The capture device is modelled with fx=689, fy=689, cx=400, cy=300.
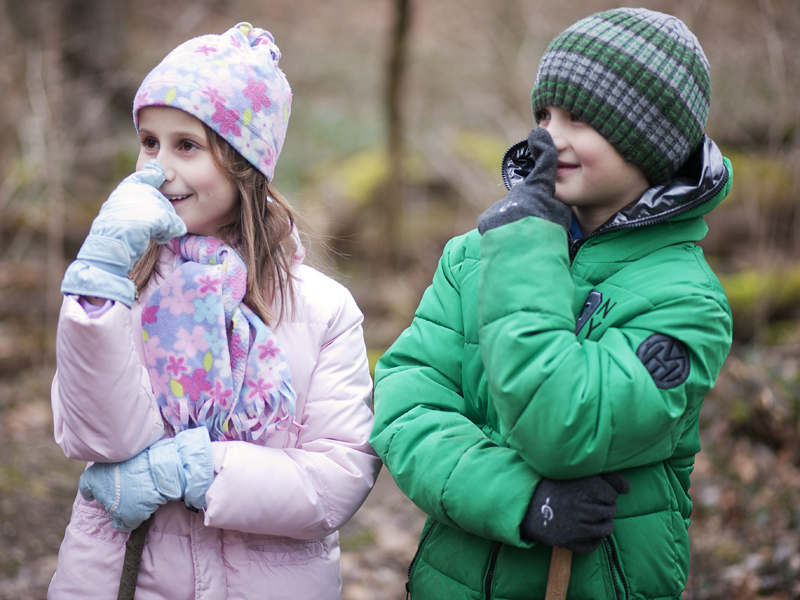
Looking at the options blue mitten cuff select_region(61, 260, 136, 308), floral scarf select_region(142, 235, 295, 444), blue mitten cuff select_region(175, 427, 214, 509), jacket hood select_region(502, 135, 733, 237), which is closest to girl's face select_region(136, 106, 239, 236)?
floral scarf select_region(142, 235, 295, 444)

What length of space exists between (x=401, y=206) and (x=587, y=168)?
20.8 feet

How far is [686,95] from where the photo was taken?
1768mm

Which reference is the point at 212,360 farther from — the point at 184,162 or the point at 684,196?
the point at 684,196

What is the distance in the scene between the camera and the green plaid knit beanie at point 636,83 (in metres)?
1.74

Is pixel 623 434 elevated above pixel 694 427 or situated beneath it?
elevated above

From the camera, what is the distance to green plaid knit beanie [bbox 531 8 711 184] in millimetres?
1737

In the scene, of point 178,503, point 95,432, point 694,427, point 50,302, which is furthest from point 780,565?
point 50,302

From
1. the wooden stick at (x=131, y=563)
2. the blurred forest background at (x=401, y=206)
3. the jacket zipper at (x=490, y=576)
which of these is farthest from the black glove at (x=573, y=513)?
the blurred forest background at (x=401, y=206)

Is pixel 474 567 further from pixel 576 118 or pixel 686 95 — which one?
pixel 686 95

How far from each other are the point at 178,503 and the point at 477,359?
0.95 metres

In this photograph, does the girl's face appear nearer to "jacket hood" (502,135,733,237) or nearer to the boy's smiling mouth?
the boy's smiling mouth

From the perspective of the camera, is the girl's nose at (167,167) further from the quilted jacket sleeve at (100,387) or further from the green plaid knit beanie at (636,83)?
the green plaid knit beanie at (636,83)

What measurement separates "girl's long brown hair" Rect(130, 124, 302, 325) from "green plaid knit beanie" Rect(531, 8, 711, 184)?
3.06 ft

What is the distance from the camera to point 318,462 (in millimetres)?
1986
